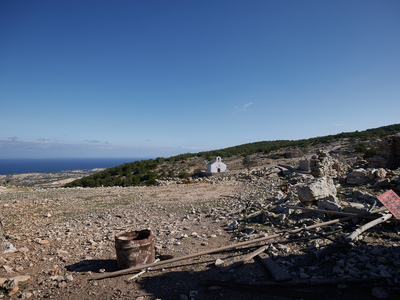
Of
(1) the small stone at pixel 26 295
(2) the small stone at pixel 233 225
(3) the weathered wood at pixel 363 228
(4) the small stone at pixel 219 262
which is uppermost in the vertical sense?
(3) the weathered wood at pixel 363 228

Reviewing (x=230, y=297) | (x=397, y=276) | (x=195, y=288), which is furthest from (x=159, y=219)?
(x=397, y=276)

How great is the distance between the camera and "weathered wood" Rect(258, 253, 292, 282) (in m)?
3.74

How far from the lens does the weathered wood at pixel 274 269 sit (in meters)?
3.74

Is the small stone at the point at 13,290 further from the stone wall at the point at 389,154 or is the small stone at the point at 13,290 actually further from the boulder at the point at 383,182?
the stone wall at the point at 389,154

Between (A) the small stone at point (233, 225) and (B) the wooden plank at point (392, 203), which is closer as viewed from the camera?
(B) the wooden plank at point (392, 203)

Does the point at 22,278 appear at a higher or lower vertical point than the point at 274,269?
higher

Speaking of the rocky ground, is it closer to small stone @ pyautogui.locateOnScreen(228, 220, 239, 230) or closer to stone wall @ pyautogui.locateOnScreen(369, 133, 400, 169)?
small stone @ pyautogui.locateOnScreen(228, 220, 239, 230)

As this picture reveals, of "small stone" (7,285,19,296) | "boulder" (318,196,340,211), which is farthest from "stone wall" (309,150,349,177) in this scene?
"small stone" (7,285,19,296)

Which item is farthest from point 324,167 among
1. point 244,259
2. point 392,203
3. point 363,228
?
point 244,259

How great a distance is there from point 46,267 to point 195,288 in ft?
11.6

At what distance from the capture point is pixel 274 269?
13.2 feet

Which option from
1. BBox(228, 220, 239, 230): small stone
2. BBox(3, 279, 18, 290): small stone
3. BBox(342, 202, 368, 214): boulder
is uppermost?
BBox(342, 202, 368, 214): boulder

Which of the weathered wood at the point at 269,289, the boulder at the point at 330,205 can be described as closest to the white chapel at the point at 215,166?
the boulder at the point at 330,205

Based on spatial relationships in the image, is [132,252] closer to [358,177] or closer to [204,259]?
[204,259]
